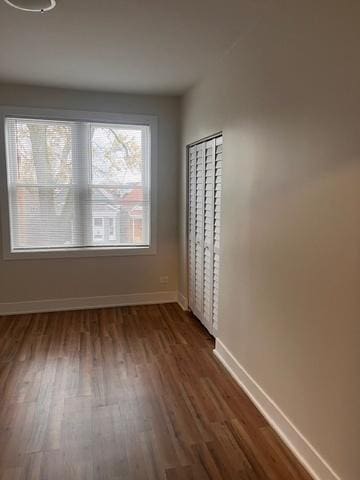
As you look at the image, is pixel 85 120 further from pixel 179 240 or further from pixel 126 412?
pixel 126 412

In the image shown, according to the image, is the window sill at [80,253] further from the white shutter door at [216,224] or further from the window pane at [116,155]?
the white shutter door at [216,224]

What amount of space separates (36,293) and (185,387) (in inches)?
90.9

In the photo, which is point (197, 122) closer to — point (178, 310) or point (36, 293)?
point (178, 310)

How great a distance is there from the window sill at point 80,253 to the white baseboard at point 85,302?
0.51 metres

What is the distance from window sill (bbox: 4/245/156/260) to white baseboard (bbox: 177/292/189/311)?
626 mm

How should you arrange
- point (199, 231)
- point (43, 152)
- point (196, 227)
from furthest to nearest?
point (43, 152) → point (196, 227) → point (199, 231)

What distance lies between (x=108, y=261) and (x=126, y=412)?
86.9 inches

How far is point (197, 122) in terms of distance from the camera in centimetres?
358

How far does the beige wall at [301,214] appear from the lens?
154 centimetres

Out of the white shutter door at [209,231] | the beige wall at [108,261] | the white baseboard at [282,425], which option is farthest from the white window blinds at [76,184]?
the white baseboard at [282,425]

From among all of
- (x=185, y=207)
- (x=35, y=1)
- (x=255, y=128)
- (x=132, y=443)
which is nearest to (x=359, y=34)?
(x=255, y=128)

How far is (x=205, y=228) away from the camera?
11.5 feet

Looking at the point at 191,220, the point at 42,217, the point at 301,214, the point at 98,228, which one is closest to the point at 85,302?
the point at 98,228

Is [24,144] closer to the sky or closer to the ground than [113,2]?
closer to the ground
